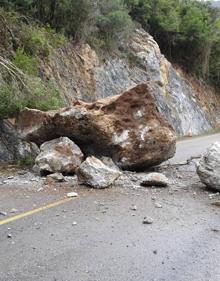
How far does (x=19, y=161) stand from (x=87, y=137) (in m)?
2.42

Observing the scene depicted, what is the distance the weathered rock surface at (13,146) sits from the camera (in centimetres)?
1347

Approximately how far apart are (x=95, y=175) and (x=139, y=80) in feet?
65.9

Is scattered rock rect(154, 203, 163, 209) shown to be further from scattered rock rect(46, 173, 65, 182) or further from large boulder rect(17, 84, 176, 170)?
large boulder rect(17, 84, 176, 170)

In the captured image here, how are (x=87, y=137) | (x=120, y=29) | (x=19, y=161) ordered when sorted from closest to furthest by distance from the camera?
1. (x=87, y=137)
2. (x=19, y=161)
3. (x=120, y=29)

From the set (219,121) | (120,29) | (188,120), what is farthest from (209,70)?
(120,29)

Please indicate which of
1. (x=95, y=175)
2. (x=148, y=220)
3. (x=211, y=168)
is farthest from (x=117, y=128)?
(x=148, y=220)

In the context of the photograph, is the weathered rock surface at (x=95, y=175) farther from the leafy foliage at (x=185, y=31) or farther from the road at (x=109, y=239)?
the leafy foliage at (x=185, y=31)

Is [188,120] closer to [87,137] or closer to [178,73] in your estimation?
[178,73]

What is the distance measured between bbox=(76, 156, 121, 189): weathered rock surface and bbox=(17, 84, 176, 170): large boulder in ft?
5.94

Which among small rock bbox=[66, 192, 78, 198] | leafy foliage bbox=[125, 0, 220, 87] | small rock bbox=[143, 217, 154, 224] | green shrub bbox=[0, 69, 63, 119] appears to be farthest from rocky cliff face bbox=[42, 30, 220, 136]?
Answer: small rock bbox=[143, 217, 154, 224]

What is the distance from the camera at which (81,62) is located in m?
24.0

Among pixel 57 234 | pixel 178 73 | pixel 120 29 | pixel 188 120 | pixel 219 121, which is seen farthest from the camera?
pixel 219 121

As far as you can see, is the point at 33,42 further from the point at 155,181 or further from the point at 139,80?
the point at 139,80

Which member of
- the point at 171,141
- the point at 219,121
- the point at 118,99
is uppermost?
Answer: the point at 118,99
